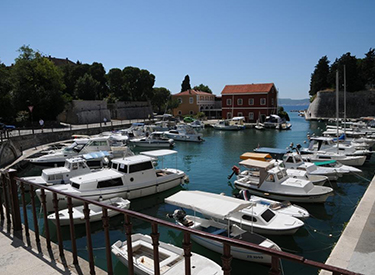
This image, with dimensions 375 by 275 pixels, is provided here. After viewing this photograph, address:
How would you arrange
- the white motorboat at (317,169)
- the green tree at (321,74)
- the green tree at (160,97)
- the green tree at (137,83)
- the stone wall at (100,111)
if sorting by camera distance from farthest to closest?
1. the green tree at (321,74)
2. the green tree at (160,97)
3. the green tree at (137,83)
4. the stone wall at (100,111)
5. the white motorboat at (317,169)

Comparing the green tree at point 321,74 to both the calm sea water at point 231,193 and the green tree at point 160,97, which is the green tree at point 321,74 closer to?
the green tree at point 160,97

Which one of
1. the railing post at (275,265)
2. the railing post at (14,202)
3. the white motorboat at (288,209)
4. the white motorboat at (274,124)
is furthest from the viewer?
the white motorboat at (274,124)

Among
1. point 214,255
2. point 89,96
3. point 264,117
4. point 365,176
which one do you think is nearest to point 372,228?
point 214,255

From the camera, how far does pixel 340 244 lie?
26.2 ft

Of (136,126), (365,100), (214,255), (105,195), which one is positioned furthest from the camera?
(365,100)

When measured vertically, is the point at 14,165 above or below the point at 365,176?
above

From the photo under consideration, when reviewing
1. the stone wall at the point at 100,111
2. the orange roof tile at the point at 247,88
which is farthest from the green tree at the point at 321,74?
the stone wall at the point at 100,111

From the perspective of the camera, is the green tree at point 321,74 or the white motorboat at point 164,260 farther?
the green tree at point 321,74

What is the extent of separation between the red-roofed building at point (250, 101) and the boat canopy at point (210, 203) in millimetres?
54620

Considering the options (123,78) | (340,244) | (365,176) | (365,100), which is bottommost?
(365,176)

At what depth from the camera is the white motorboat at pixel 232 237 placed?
963cm

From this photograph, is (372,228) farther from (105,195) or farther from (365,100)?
(365,100)

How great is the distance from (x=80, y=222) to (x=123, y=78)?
5925 cm

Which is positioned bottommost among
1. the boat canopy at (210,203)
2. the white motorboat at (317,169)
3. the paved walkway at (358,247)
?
the white motorboat at (317,169)
